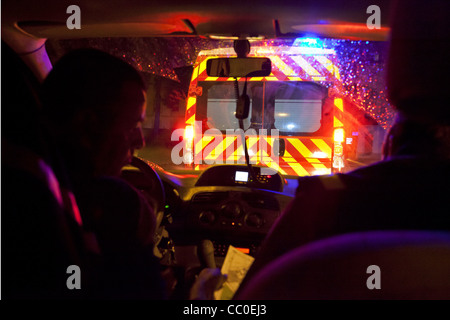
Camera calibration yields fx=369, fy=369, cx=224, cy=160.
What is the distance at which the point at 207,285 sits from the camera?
6.70ft

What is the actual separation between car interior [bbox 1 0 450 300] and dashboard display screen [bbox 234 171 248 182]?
0.07 ft

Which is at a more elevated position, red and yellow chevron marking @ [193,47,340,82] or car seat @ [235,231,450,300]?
red and yellow chevron marking @ [193,47,340,82]

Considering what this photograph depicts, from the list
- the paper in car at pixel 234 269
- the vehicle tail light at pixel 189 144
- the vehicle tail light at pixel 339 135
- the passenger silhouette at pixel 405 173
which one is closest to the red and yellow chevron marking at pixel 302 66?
the vehicle tail light at pixel 339 135

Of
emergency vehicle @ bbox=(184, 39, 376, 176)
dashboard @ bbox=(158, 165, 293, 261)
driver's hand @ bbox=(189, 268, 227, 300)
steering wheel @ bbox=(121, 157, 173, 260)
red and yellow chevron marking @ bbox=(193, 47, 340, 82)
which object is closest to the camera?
driver's hand @ bbox=(189, 268, 227, 300)

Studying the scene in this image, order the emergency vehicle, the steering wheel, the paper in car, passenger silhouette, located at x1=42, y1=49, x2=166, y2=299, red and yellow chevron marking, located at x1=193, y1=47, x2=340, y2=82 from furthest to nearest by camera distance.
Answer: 1. the emergency vehicle
2. red and yellow chevron marking, located at x1=193, y1=47, x2=340, y2=82
3. the steering wheel
4. the paper in car
5. passenger silhouette, located at x1=42, y1=49, x2=166, y2=299

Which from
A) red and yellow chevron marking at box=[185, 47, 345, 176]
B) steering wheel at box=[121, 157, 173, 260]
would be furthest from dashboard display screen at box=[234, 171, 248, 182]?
red and yellow chevron marking at box=[185, 47, 345, 176]

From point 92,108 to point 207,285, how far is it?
112cm

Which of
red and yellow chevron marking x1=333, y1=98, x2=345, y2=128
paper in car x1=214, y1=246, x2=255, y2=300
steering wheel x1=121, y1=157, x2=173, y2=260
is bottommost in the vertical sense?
paper in car x1=214, y1=246, x2=255, y2=300

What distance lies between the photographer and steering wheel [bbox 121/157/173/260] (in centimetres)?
288

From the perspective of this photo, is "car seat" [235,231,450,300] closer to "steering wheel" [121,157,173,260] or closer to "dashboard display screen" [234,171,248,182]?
"steering wheel" [121,157,173,260]

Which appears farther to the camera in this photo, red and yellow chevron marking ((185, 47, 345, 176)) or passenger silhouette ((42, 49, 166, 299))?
red and yellow chevron marking ((185, 47, 345, 176))

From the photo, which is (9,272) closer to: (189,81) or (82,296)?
(82,296)

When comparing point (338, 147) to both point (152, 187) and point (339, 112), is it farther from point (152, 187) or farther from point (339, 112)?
point (152, 187)

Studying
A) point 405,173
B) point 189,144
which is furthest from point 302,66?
point 405,173
